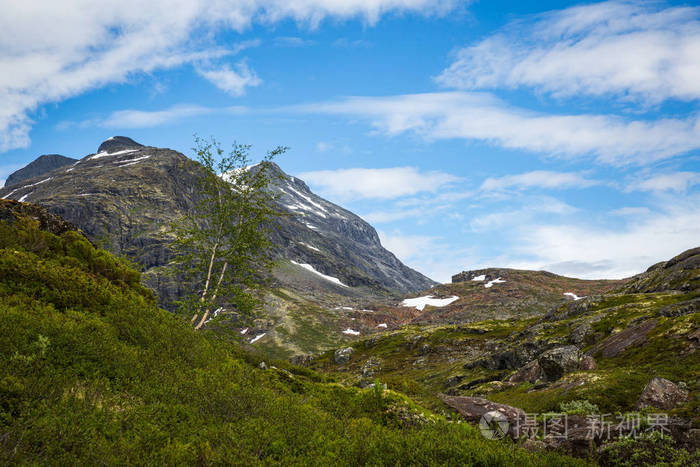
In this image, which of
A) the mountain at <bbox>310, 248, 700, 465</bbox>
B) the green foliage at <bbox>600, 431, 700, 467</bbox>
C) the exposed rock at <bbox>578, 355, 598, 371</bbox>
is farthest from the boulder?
the green foliage at <bbox>600, 431, 700, 467</bbox>

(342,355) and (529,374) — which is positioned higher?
(529,374)

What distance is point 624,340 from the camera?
25.0 metres

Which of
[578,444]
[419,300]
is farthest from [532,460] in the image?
[419,300]

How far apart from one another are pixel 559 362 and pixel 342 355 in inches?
2729

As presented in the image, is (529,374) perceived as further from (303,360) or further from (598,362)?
(303,360)

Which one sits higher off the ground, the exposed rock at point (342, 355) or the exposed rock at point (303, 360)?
the exposed rock at point (342, 355)

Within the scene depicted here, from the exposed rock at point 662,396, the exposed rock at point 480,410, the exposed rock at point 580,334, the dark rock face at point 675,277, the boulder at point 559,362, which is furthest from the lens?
the dark rock face at point 675,277

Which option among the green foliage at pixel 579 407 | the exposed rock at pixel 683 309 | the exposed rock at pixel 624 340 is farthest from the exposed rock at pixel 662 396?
the exposed rock at pixel 683 309

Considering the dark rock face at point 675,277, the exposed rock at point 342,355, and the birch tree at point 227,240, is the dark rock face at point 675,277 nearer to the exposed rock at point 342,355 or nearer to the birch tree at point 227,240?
the birch tree at point 227,240

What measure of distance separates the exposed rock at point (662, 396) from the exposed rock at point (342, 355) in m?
75.7

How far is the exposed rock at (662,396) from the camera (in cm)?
1175

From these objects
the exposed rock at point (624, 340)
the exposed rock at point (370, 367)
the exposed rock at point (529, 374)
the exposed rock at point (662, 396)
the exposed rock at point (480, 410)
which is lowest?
the exposed rock at point (370, 367)

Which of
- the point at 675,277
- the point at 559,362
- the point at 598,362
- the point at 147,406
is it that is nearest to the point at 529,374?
the point at 598,362

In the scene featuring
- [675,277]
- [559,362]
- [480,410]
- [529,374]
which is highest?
[675,277]
